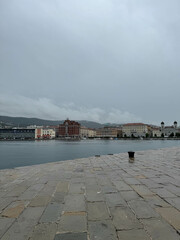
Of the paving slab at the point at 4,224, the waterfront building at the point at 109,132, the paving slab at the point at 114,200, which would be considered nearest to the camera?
the paving slab at the point at 4,224

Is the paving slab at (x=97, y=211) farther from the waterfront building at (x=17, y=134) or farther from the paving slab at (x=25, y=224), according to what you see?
the waterfront building at (x=17, y=134)

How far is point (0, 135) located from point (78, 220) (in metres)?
178

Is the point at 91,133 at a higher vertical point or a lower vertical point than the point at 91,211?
lower

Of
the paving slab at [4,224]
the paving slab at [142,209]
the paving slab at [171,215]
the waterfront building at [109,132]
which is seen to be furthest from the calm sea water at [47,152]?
the waterfront building at [109,132]

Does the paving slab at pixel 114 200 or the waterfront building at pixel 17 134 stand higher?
the paving slab at pixel 114 200

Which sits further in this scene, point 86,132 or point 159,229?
point 86,132

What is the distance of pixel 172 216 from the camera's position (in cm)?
321

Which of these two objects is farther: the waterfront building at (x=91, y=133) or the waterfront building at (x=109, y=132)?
the waterfront building at (x=91, y=133)

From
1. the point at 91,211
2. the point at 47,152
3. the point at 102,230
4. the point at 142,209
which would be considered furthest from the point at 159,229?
the point at 47,152

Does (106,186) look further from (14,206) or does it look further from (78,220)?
(14,206)

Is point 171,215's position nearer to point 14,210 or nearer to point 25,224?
point 25,224

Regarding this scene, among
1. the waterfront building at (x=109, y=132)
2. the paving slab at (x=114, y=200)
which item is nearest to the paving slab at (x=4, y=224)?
the paving slab at (x=114, y=200)

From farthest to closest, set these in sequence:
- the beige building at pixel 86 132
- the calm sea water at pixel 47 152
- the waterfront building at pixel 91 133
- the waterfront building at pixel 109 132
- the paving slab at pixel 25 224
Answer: the waterfront building at pixel 91 133, the beige building at pixel 86 132, the waterfront building at pixel 109 132, the calm sea water at pixel 47 152, the paving slab at pixel 25 224

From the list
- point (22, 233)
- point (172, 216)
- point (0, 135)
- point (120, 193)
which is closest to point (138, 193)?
point (120, 193)
